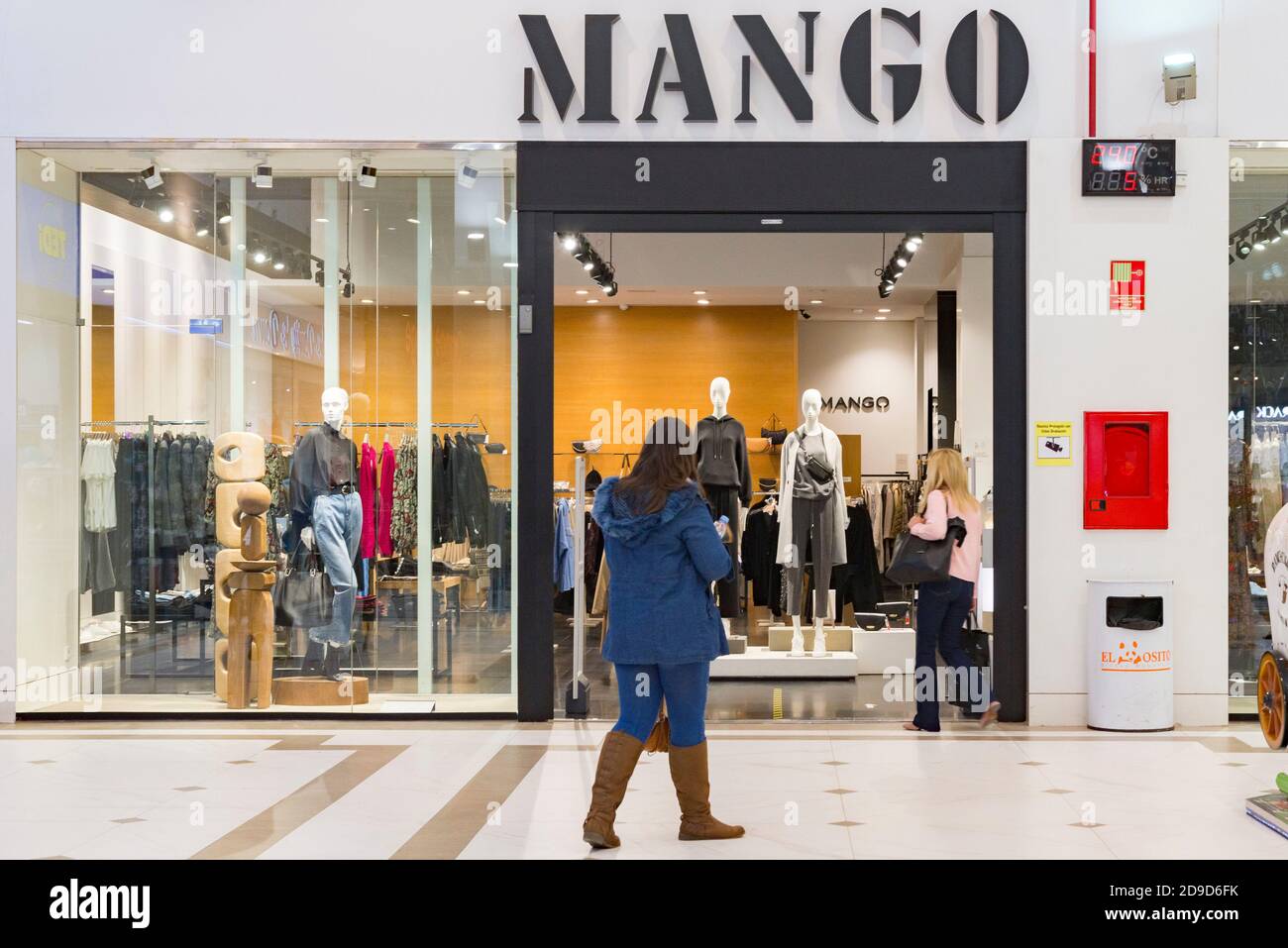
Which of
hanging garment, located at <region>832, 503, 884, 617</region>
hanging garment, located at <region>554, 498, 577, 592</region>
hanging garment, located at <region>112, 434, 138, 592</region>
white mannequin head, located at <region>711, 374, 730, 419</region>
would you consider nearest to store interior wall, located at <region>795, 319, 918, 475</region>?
hanging garment, located at <region>832, 503, 884, 617</region>

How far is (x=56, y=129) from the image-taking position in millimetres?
6535

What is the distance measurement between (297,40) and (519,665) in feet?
11.1

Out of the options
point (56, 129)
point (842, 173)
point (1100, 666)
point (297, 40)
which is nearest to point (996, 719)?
point (1100, 666)

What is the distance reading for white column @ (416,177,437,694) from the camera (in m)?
6.77

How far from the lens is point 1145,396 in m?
6.33

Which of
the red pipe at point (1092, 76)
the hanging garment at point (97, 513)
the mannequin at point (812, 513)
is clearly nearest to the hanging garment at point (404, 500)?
the hanging garment at point (97, 513)

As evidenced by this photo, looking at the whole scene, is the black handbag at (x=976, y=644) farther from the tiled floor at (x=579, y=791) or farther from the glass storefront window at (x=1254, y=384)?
the glass storefront window at (x=1254, y=384)

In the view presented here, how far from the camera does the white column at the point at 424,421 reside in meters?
6.77

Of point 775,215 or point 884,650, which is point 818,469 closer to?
point 884,650

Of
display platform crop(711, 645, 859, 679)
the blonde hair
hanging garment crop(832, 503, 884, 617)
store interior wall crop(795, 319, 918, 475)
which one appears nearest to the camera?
the blonde hair

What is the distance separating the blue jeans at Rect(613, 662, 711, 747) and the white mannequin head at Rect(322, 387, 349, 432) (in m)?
3.20

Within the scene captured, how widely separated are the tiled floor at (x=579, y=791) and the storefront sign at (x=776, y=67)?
10.2 ft

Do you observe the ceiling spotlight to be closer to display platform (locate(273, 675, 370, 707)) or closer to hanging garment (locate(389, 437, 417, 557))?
hanging garment (locate(389, 437, 417, 557))

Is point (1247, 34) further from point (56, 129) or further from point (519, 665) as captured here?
point (56, 129)
